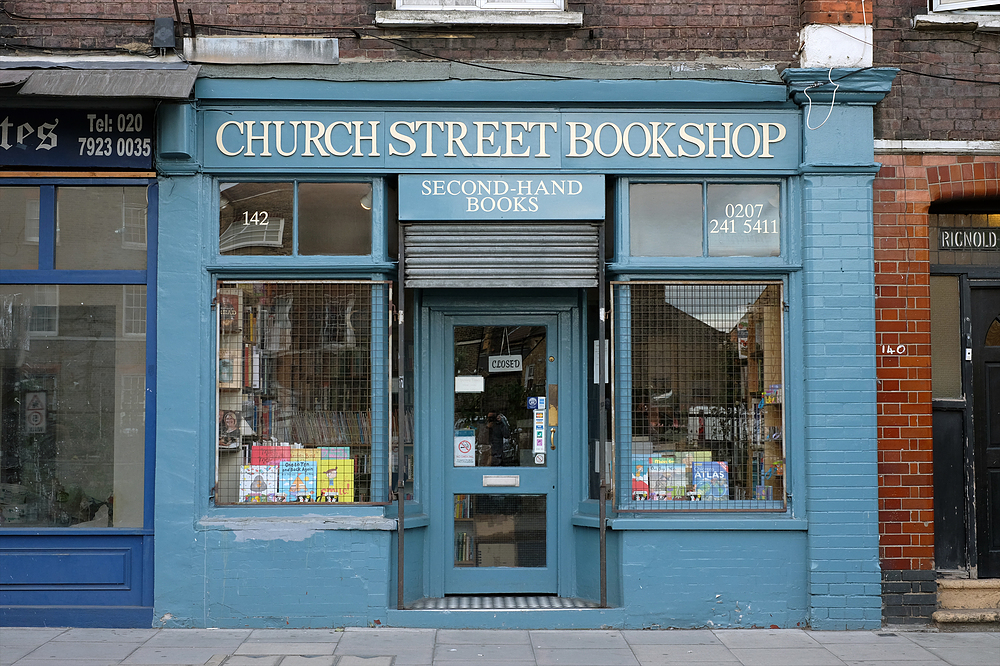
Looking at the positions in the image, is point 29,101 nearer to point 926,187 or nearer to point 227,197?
point 227,197

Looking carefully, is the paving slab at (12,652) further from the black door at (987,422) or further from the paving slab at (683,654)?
the black door at (987,422)

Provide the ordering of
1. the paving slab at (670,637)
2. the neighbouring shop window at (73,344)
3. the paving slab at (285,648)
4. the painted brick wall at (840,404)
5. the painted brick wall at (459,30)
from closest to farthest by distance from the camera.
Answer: the paving slab at (285,648) < the paving slab at (670,637) < the painted brick wall at (840,404) < the neighbouring shop window at (73,344) < the painted brick wall at (459,30)

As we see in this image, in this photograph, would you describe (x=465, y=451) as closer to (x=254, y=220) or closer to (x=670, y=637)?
(x=670, y=637)

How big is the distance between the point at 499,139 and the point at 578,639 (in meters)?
3.86

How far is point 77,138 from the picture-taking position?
6.57 metres

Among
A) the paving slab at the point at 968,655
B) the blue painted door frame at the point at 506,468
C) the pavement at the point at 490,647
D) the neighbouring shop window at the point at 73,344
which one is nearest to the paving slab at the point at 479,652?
the pavement at the point at 490,647

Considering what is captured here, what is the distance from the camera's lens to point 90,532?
6.45 meters

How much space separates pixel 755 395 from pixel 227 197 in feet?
14.8

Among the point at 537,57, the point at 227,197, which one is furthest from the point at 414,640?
the point at 537,57

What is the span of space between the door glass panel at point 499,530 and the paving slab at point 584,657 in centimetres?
110

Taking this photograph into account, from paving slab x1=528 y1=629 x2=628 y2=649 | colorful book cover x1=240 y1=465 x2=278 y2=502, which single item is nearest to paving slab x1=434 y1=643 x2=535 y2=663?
paving slab x1=528 y1=629 x2=628 y2=649

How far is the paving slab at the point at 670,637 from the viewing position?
610 cm

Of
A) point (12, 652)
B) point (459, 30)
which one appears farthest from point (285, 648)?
point (459, 30)

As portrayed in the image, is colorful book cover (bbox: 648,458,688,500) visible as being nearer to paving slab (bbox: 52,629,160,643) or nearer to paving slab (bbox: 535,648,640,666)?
paving slab (bbox: 535,648,640,666)
